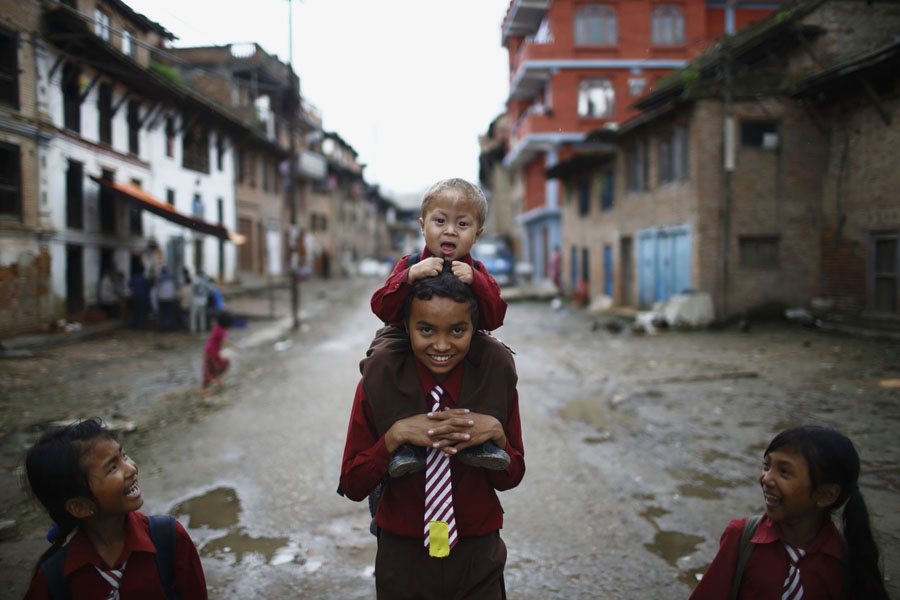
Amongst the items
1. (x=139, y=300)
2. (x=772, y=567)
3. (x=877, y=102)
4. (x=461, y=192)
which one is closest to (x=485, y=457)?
(x=461, y=192)

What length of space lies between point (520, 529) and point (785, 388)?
5.62m

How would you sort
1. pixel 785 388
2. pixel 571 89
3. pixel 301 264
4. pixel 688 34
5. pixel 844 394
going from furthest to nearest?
pixel 301 264 < pixel 571 89 < pixel 688 34 < pixel 785 388 < pixel 844 394

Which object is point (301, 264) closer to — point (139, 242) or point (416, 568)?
point (139, 242)

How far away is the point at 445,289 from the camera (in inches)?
80.4

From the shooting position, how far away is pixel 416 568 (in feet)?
6.96

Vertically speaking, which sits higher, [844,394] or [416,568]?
[416,568]

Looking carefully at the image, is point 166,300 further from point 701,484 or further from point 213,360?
point 701,484

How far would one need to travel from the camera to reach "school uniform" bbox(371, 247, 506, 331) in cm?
211

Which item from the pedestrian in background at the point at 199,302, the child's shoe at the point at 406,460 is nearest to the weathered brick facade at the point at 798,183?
the pedestrian in background at the point at 199,302

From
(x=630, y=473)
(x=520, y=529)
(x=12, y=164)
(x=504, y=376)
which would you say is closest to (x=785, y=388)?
(x=630, y=473)

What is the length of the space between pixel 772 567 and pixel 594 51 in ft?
91.4

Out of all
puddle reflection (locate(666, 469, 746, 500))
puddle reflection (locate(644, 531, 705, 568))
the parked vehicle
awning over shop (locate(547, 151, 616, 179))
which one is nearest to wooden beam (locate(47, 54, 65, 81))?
puddle reflection (locate(666, 469, 746, 500))

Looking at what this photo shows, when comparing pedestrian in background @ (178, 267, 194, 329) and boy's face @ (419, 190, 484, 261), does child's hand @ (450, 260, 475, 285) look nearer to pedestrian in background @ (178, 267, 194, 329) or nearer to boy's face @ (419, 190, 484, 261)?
boy's face @ (419, 190, 484, 261)

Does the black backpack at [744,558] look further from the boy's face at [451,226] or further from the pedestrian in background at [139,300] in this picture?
the pedestrian in background at [139,300]
